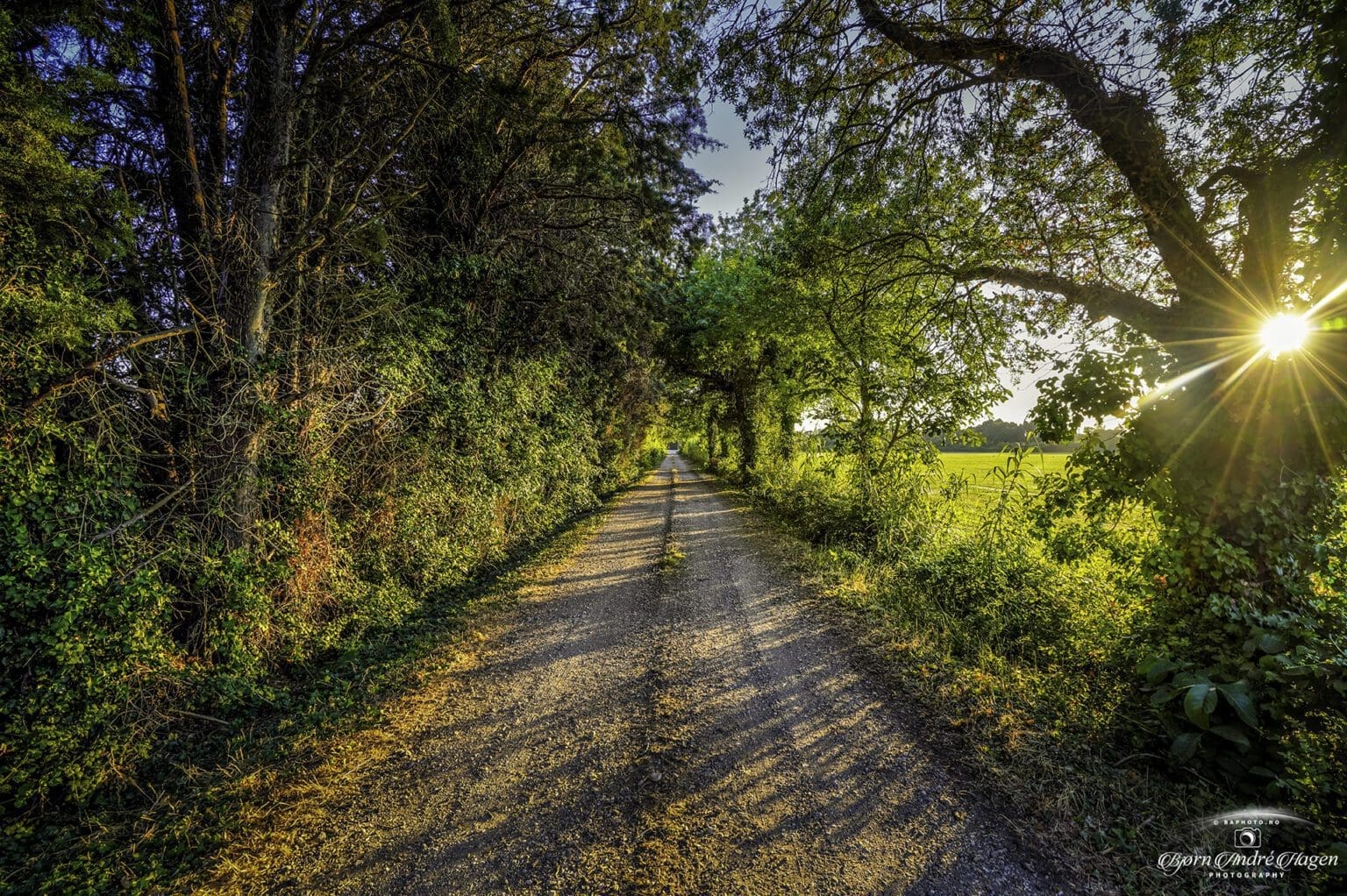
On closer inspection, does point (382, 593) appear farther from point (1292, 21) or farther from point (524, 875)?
point (1292, 21)

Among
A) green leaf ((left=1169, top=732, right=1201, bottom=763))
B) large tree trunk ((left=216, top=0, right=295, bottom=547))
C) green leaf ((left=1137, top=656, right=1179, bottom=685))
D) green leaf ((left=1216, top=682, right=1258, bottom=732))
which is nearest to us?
green leaf ((left=1216, top=682, right=1258, bottom=732))

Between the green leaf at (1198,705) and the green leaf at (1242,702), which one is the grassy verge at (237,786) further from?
the green leaf at (1242,702)

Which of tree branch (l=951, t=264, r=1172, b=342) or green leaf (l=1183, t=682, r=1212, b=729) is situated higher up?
tree branch (l=951, t=264, r=1172, b=342)

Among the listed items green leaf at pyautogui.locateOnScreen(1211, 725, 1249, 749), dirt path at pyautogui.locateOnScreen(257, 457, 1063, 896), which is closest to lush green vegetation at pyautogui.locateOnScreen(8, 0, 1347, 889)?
green leaf at pyautogui.locateOnScreen(1211, 725, 1249, 749)

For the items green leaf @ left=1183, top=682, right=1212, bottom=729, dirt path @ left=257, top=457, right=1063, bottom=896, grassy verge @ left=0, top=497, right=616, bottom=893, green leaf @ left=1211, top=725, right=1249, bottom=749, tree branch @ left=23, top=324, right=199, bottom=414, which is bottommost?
dirt path @ left=257, top=457, right=1063, bottom=896

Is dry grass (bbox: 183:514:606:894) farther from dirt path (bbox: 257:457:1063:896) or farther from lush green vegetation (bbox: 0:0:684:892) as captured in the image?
lush green vegetation (bbox: 0:0:684:892)

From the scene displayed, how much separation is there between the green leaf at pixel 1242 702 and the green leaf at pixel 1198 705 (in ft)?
0.25

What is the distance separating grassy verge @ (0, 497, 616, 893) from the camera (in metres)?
2.45

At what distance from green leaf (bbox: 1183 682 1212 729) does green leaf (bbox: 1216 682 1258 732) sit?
0.25 feet

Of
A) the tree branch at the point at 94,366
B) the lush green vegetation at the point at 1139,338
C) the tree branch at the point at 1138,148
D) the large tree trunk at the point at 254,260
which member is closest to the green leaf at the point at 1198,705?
the lush green vegetation at the point at 1139,338

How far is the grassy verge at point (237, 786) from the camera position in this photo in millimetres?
2451

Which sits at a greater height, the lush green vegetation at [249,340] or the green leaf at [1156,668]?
the lush green vegetation at [249,340]

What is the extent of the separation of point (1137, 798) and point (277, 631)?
7.14 m

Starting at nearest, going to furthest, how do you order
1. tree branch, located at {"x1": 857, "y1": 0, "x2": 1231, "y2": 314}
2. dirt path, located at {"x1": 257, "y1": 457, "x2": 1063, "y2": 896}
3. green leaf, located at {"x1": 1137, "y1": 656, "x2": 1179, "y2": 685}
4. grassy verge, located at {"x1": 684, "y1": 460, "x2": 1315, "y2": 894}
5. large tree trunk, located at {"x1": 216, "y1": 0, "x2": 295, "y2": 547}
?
1. dirt path, located at {"x1": 257, "y1": 457, "x2": 1063, "y2": 896}
2. grassy verge, located at {"x1": 684, "y1": 460, "x2": 1315, "y2": 894}
3. green leaf, located at {"x1": 1137, "y1": 656, "x2": 1179, "y2": 685}
4. tree branch, located at {"x1": 857, "y1": 0, "x2": 1231, "y2": 314}
5. large tree trunk, located at {"x1": 216, "y1": 0, "x2": 295, "y2": 547}
